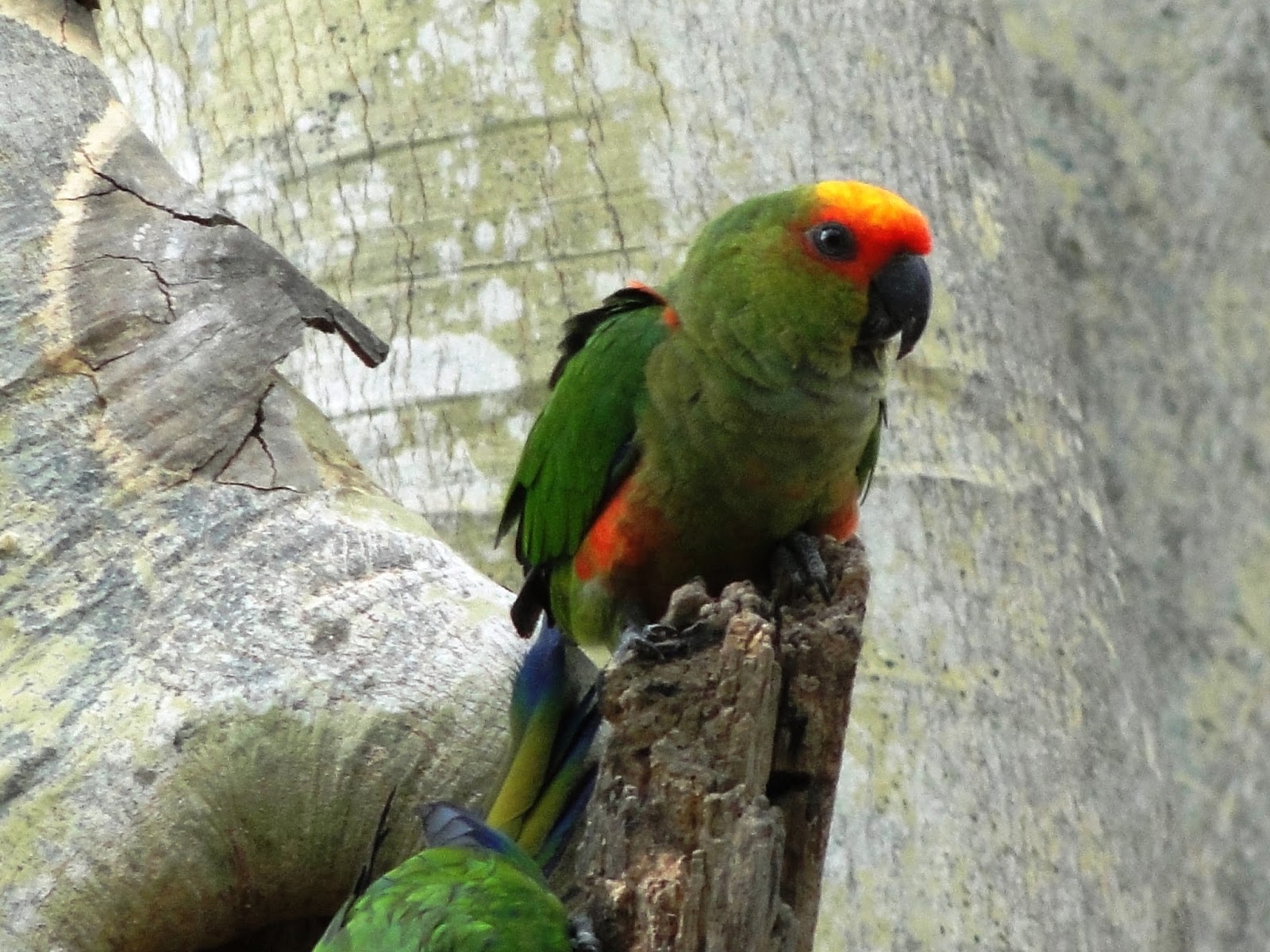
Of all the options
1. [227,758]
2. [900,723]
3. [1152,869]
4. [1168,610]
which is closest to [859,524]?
[900,723]

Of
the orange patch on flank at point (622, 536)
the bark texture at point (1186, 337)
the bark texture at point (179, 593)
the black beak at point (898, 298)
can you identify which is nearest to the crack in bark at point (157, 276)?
the bark texture at point (179, 593)

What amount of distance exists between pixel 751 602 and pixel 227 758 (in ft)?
2.84

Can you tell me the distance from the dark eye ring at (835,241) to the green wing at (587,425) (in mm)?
305

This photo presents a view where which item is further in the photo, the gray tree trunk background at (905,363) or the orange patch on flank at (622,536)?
the gray tree trunk background at (905,363)

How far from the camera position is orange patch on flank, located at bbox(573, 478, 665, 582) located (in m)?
2.30

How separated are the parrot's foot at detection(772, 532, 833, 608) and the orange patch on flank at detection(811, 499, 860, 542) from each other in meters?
0.03

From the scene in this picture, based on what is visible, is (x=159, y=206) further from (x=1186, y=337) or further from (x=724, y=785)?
(x=1186, y=337)

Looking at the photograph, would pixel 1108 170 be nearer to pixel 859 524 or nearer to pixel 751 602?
pixel 859 524

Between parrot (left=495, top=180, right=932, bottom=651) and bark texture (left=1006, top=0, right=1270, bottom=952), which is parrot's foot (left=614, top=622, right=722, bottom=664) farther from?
bark texture (left=1006, top=0, right=1270, bottom=952)

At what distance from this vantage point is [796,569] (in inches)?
88.3

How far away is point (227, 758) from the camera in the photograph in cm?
217

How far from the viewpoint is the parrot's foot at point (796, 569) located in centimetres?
218

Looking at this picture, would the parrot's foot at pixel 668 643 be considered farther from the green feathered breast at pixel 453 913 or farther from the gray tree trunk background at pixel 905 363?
the gray tree trunk background at pixel 905 363

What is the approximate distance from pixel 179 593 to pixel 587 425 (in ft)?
2.31
